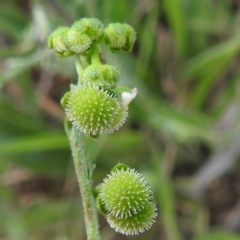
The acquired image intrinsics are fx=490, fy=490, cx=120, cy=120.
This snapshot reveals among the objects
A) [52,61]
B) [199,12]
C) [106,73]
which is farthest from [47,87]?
[106,73]

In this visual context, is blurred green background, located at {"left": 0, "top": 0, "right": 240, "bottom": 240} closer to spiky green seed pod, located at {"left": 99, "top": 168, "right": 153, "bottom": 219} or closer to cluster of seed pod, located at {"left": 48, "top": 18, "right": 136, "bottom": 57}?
cluster of seed pod, located at {"left": 48, "top": 18, "right": 136, "bottom": 57}

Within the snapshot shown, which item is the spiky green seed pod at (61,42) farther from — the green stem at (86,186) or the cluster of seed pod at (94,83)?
the green stem at (86,186)

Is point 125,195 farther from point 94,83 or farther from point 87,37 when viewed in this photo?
point 87,37

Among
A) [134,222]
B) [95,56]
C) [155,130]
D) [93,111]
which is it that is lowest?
[134,222]

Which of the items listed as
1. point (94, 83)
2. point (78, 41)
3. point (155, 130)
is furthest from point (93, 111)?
point (155, 130)

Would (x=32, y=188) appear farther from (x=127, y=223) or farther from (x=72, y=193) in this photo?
(x=127, y=223)

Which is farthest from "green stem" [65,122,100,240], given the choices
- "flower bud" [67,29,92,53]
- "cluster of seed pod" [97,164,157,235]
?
"flower bud" [67,29,92,53]
